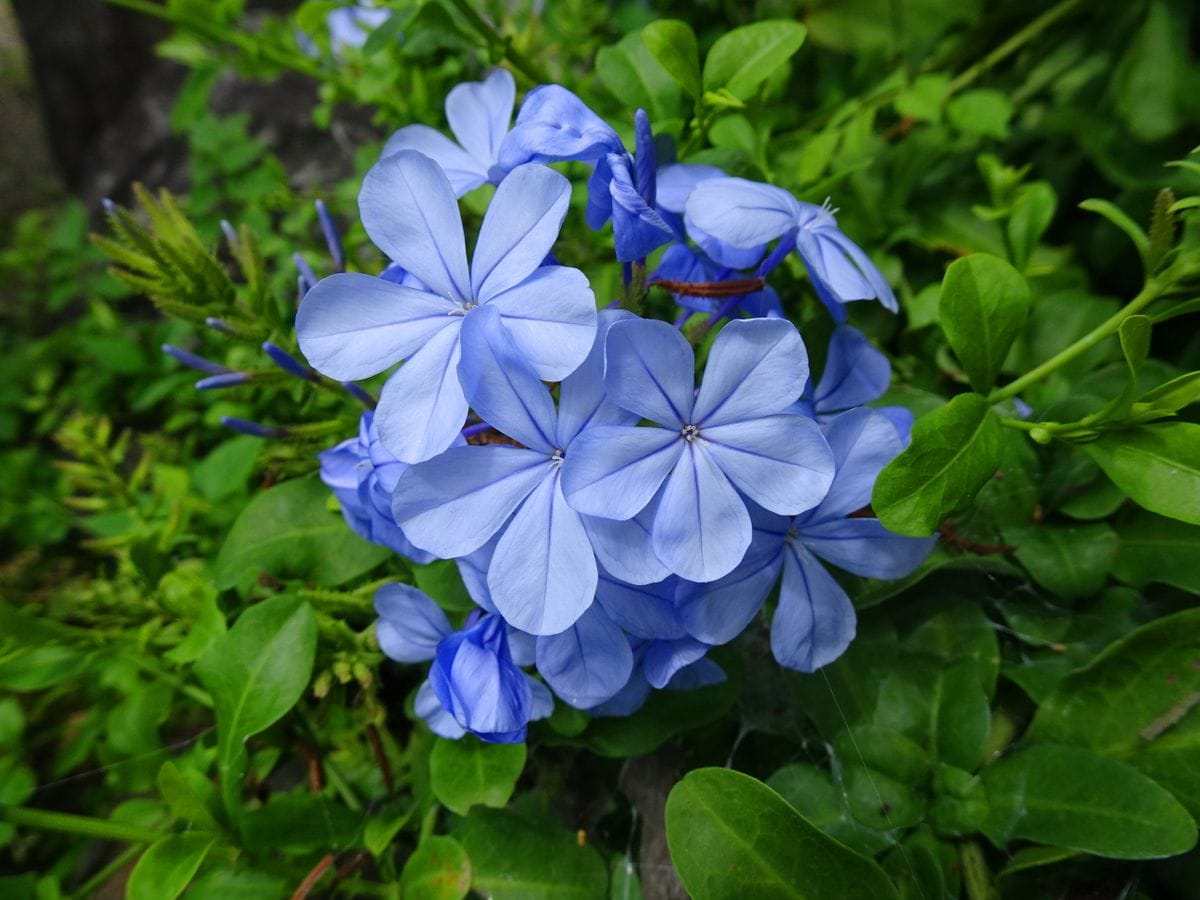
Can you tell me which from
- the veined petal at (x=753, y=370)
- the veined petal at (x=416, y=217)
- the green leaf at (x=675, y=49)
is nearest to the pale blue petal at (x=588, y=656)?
the veined petal at (x=753, y=370)

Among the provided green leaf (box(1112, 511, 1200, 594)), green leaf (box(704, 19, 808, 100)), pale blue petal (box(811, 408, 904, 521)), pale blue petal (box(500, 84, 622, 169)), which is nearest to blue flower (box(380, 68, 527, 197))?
pale blue petal (box(500, 84, 622, 169))

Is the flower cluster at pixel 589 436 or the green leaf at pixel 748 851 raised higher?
the flower cluster at pixel 589 436

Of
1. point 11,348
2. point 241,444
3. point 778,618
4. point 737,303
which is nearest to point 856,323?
point 737,303

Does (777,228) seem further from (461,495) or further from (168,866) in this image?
(168,866)

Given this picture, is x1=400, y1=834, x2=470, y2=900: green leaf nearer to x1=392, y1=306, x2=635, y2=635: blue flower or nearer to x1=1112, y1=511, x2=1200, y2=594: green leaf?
x1=392, y1=306, x2=635, y2=635: blue flower

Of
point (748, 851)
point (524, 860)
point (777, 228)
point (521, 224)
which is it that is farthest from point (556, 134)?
point (524, 860)

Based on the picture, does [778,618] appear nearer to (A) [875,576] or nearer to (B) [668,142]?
(A) [875,576]

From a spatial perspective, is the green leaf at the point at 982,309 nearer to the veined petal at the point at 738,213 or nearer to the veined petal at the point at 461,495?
the veined petal at the point at 738,213
